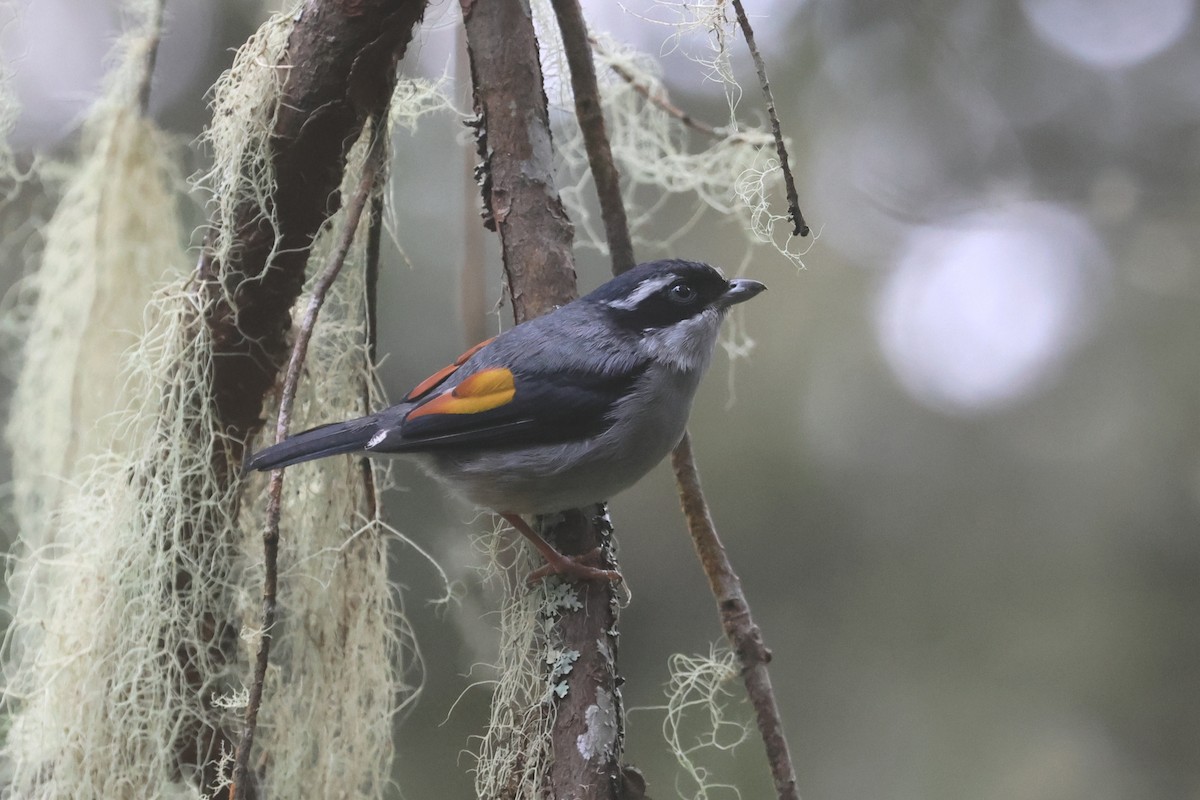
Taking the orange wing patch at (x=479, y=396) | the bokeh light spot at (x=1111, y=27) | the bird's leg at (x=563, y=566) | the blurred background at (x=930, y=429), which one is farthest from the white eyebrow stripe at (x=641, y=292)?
the bokeh light spot at (x=1111, y=27)

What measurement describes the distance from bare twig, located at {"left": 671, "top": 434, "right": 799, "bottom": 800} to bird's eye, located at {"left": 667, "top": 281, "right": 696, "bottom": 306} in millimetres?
345

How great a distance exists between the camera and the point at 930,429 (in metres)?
4.22

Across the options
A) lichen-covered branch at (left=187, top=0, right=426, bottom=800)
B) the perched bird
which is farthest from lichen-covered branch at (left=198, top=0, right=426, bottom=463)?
the perched bird

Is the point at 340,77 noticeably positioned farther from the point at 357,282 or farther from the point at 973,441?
the point at 973,441

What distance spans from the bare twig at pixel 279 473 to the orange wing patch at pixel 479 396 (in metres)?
0.33

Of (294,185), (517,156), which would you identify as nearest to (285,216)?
(294,185)

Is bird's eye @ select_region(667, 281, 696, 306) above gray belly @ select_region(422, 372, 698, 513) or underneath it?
above

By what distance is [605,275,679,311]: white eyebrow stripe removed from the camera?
2.10 meters

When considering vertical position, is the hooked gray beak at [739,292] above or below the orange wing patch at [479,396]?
below

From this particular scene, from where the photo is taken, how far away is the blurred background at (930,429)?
3701mm

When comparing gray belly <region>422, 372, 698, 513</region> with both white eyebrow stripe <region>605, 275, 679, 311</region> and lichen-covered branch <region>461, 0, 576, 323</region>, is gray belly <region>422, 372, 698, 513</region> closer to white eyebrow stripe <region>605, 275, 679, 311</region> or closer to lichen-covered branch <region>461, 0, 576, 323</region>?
white eyebrow stripe <region>605, 275, 679, 311</region>

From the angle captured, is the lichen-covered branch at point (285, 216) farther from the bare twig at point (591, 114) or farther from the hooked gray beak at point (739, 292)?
the hooked gray beak at point (739, 292)

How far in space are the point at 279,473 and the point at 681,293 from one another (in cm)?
103

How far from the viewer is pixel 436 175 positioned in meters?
3.83
